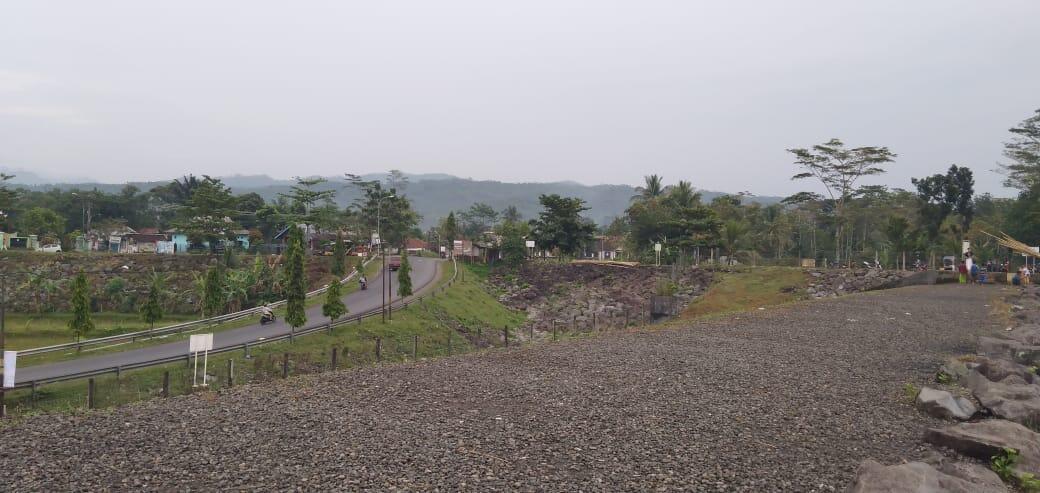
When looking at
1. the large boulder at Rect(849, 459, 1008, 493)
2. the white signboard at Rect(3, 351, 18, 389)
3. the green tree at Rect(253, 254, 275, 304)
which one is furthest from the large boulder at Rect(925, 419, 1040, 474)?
the green tree at Rect(253, 254, 275, 304)

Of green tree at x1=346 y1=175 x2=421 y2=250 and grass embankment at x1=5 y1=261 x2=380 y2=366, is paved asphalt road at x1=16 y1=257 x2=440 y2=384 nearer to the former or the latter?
grass embankment at x1=5 y1=261 x2=380 y2=366

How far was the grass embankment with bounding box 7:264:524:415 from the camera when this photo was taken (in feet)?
58.7

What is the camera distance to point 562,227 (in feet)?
212

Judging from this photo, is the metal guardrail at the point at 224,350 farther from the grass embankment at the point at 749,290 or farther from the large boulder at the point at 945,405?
the large boulder at the point at 945,405

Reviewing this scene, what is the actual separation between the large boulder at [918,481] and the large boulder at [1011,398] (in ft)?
15.4

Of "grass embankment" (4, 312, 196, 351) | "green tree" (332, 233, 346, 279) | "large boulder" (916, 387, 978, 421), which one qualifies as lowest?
"grass embankment" (4, 312, 196, 351)

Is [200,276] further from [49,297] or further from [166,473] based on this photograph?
[166,473]

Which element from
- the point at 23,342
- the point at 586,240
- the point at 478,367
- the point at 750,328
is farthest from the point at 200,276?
the point at 750,328

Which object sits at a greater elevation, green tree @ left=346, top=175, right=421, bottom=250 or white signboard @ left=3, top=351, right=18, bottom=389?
green tree @ left=346, top=175, right=421, bottom=250

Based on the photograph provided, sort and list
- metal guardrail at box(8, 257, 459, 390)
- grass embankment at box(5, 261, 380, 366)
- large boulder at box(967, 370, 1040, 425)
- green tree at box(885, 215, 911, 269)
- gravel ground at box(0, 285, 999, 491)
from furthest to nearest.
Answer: green tree at box(885, 215, 911, 269)
grass embankment at box(5, 261, 380, 366)
metal guardrail at box(8, 257, 459, 390)
large boulder at box(967, 370, 1040, 425)
gravel ground at box(0, 285, 999, 491)

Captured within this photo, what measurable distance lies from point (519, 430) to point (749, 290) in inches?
1515

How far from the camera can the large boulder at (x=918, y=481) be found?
691 centimetres

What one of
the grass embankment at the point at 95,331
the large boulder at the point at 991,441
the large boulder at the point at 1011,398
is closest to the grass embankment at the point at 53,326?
the grass embankment at the point at 95,331

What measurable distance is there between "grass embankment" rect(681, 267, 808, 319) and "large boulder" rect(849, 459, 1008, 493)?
2999 cm
